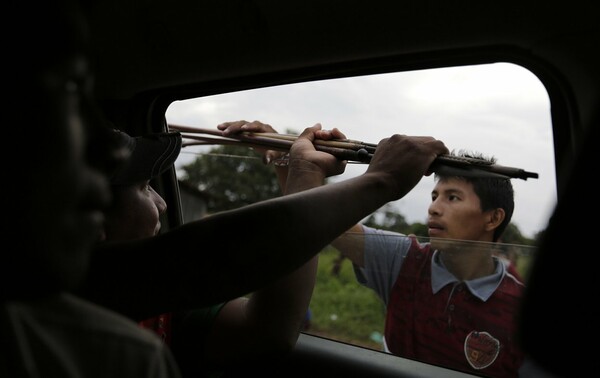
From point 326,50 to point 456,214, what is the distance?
2.74 feet

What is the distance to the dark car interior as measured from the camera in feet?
5.46

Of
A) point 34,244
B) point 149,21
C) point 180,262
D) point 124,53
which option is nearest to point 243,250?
point 180,262

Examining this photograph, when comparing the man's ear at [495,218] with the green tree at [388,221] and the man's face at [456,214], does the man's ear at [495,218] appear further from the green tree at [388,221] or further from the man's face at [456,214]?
the green tree at [388,221]

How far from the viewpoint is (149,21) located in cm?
221

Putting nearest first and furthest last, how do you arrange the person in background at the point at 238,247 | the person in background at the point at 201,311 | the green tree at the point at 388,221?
the person in background at the point at 238,247 < the person in background at the point at 201,311 < the green tree at the point at 388,221

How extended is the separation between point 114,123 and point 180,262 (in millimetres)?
1407

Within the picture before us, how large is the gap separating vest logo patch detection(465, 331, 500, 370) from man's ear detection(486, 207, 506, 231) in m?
0.41

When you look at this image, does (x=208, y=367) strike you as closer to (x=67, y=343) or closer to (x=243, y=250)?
(x=243, y=250)

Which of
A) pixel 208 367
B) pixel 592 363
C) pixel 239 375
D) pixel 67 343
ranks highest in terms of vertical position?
pixel 592 363

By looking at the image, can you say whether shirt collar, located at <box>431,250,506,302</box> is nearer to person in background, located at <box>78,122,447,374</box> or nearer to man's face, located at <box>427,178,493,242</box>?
man's face, located at <box>427,178,493,242</box>

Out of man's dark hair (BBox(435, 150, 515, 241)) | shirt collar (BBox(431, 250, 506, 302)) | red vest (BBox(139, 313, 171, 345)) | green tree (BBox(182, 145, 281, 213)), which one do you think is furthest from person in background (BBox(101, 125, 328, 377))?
green tree (BBox(182, 145, 281, 213))

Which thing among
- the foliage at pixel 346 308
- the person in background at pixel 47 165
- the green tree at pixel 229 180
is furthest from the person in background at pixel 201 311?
the green tree at pixel 229 180

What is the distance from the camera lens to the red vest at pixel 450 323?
2240 mm

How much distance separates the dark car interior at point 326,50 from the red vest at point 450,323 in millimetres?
71
